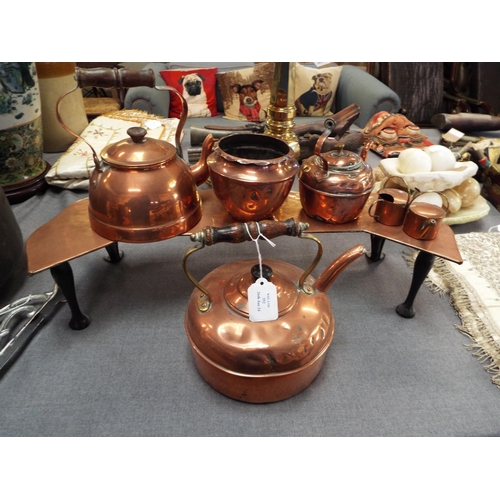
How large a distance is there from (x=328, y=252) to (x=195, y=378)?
80cm

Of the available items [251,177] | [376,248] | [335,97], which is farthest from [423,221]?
[335,97]

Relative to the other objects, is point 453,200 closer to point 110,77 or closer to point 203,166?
point 203,166

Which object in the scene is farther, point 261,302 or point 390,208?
point 390,208

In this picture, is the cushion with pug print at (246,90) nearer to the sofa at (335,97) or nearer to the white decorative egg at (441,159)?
the sofa at (335,97)

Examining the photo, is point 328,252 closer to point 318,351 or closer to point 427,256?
point 427,256

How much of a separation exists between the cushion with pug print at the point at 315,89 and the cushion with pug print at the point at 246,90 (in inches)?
9.6

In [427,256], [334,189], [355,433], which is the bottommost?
[355,433]

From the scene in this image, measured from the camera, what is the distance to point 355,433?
37.5 inches

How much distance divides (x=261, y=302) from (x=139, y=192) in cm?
45

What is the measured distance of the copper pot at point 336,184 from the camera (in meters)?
1.09

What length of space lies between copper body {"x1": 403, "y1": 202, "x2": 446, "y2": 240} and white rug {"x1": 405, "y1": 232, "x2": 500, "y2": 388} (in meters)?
0.34

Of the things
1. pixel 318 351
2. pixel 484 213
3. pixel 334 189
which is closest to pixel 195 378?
pixel 318 351

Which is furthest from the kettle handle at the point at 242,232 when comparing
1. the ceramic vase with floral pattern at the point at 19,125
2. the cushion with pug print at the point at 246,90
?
the cushion with pug print at the point at 246,90

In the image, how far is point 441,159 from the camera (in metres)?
1.61
